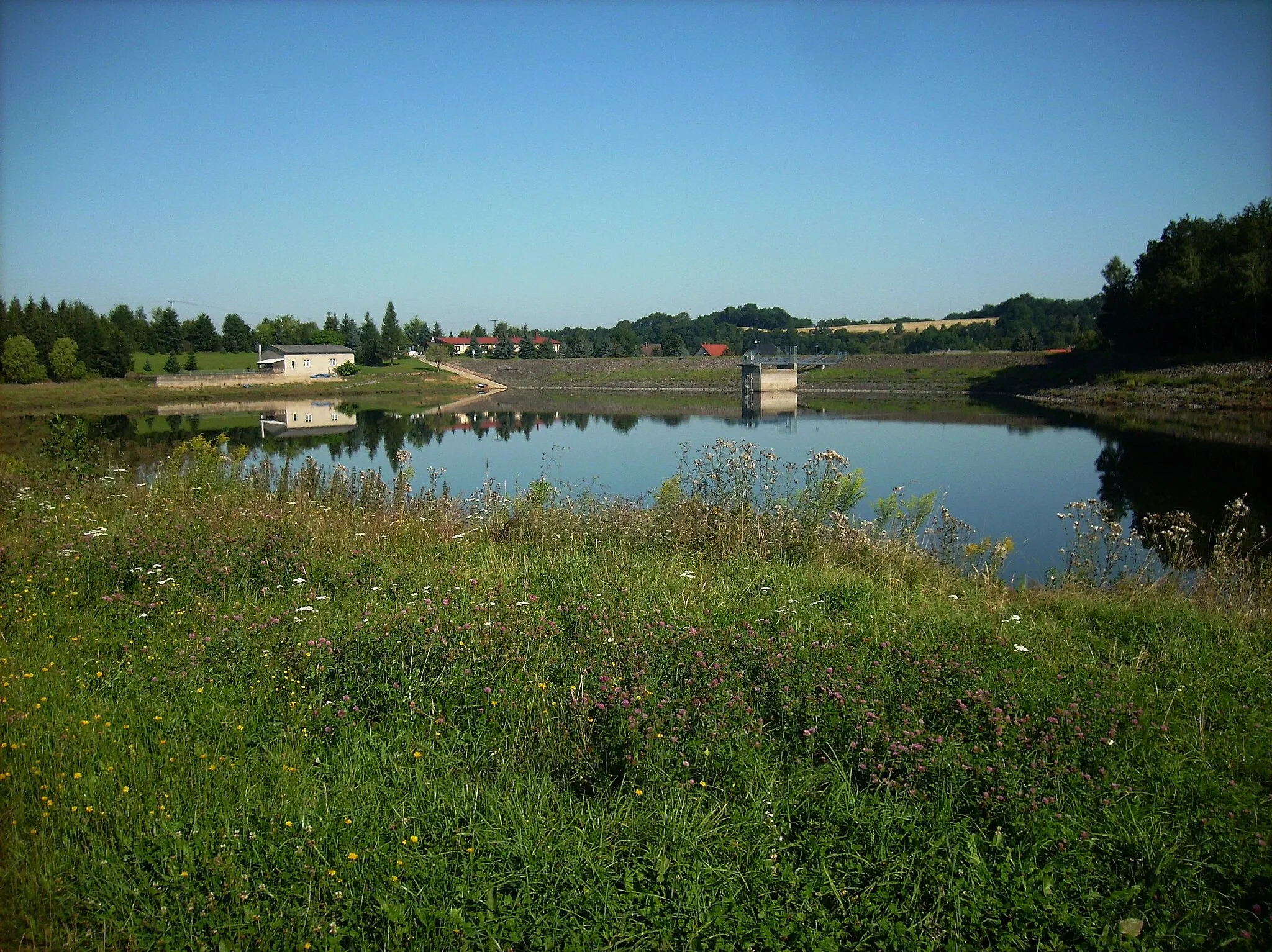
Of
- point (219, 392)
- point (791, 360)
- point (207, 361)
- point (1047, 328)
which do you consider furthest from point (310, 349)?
point (1047, 328)

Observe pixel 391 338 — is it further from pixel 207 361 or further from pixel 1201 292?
pixel 1201 292

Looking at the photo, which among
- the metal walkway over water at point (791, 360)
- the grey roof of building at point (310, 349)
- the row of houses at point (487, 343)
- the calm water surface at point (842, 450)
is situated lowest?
the calm water surface at point (842, 450)

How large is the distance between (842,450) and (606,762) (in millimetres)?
22539

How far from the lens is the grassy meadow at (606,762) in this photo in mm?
2580

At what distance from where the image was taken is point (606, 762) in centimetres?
354

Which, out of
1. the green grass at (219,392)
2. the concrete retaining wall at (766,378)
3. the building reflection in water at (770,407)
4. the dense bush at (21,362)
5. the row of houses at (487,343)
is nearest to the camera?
the building reflection in water at (770,407)

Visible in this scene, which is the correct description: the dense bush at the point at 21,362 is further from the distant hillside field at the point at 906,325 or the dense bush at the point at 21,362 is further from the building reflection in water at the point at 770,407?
the distant hillside field at the point at 906,325

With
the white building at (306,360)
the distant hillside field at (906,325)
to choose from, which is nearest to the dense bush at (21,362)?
the white building at (306,360)

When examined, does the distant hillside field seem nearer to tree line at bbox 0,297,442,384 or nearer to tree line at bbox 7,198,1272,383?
tree line at bbox 7,198,1272,383

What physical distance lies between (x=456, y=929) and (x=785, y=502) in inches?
275

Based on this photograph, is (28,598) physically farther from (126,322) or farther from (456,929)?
(126,322)

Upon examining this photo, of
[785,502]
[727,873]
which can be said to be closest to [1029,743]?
[727,873]

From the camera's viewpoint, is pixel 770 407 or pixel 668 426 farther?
pixel 770 407

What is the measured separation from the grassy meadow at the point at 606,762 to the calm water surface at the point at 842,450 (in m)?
5.55
